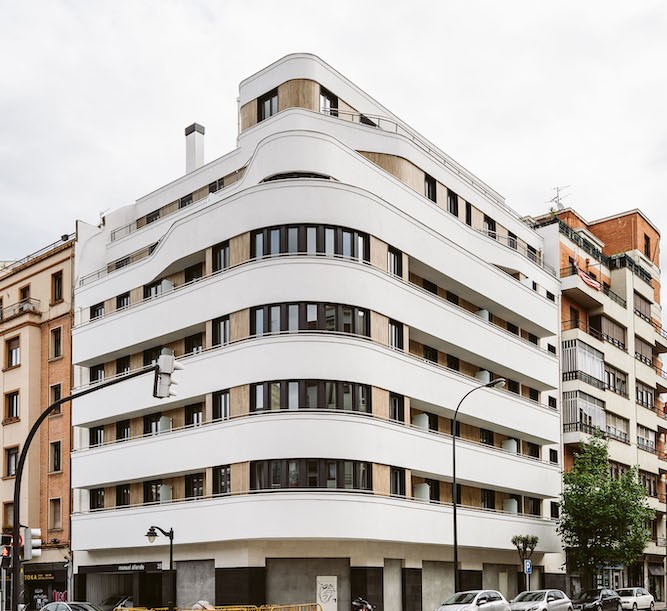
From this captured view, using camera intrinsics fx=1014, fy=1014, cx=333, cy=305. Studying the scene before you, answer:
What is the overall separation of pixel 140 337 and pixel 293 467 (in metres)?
11.7

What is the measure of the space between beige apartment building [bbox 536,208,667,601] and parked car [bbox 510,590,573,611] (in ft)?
62.6

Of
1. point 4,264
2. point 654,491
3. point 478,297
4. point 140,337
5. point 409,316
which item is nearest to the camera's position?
point 409,316

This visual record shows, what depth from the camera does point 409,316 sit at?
41.2 metres

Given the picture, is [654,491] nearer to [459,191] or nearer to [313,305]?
[459,191]

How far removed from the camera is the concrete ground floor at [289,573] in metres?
37.3

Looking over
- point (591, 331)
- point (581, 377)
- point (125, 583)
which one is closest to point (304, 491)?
point (125, 583)

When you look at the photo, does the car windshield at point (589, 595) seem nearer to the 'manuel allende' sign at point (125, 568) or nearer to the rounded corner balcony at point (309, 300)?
the rounded corner balcony at point (309, 300)

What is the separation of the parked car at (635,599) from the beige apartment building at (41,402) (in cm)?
2697

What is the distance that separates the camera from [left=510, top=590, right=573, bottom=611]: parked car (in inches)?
1449

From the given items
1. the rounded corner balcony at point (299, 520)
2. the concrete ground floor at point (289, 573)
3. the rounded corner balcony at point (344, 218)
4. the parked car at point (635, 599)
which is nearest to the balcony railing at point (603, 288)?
the rounded corner balcony at point (344, 218)

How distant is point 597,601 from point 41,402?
95.1ft

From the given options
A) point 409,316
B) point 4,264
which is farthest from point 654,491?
point 4,264

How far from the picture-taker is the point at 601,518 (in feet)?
166

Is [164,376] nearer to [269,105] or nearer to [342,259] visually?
[342,259]
